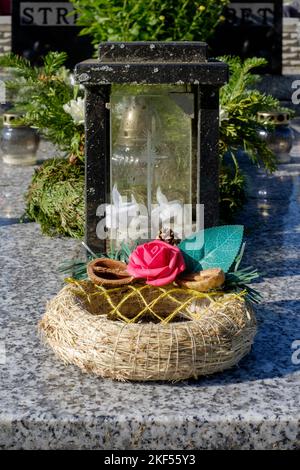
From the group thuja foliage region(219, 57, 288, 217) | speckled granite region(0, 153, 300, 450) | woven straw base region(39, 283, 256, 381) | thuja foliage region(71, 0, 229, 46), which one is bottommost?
speckled granite region(0, 153, 300, 450)

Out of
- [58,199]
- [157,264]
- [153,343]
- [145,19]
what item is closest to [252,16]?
Result: [145,19]

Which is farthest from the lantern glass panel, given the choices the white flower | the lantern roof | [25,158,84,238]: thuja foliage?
the white flower

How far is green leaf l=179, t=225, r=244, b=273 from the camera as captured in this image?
8.50 feet

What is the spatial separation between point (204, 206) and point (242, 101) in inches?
49.7

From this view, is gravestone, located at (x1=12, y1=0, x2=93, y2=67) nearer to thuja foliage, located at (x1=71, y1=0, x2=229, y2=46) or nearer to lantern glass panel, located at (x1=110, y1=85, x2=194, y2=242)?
thuja foliage, located at (x1=71, y1=0, x2=229, y2=46)

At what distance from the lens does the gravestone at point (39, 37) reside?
29.7ft

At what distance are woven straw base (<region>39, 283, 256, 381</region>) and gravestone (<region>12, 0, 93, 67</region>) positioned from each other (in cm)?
705

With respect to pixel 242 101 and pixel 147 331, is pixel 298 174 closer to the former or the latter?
pixel 242 101

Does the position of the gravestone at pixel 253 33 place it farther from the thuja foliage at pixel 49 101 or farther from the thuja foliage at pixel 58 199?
the thuja foliage at pixel 58 199

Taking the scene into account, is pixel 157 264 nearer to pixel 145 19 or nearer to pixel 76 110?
pixel 76 110

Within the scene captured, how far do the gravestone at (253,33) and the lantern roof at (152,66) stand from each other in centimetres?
610

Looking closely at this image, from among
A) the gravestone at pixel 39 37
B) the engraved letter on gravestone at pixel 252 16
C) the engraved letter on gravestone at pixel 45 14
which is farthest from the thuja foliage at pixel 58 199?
the engraved letter on gravestone at pixel 252 16

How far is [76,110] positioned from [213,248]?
169 centimetres

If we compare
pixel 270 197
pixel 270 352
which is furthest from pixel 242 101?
pixel 270 352
